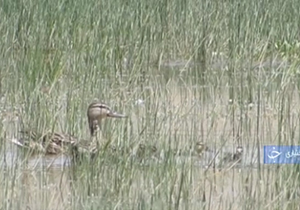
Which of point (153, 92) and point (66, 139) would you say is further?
point (153, 92)

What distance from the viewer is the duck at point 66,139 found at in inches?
220

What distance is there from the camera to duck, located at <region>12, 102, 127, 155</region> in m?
5.59

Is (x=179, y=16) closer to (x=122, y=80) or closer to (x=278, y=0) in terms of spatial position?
(x=278, y=0)

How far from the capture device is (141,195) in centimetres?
461

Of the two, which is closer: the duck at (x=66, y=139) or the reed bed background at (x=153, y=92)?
the reed bed background at (x=153, y=92)

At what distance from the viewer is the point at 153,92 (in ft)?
23.0

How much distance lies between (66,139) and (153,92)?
136 centimetres

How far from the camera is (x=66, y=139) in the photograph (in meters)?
5.75

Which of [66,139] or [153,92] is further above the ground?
[153,92]

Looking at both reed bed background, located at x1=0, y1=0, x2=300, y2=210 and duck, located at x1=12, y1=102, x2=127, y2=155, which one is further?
duck, located at x1=12, y1=102, x2=127, y2=155

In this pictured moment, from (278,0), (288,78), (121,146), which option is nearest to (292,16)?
(278,0)

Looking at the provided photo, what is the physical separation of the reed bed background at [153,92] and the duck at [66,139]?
0.06 m

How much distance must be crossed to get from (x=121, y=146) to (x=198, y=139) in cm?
58

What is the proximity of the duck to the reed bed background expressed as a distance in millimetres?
62
